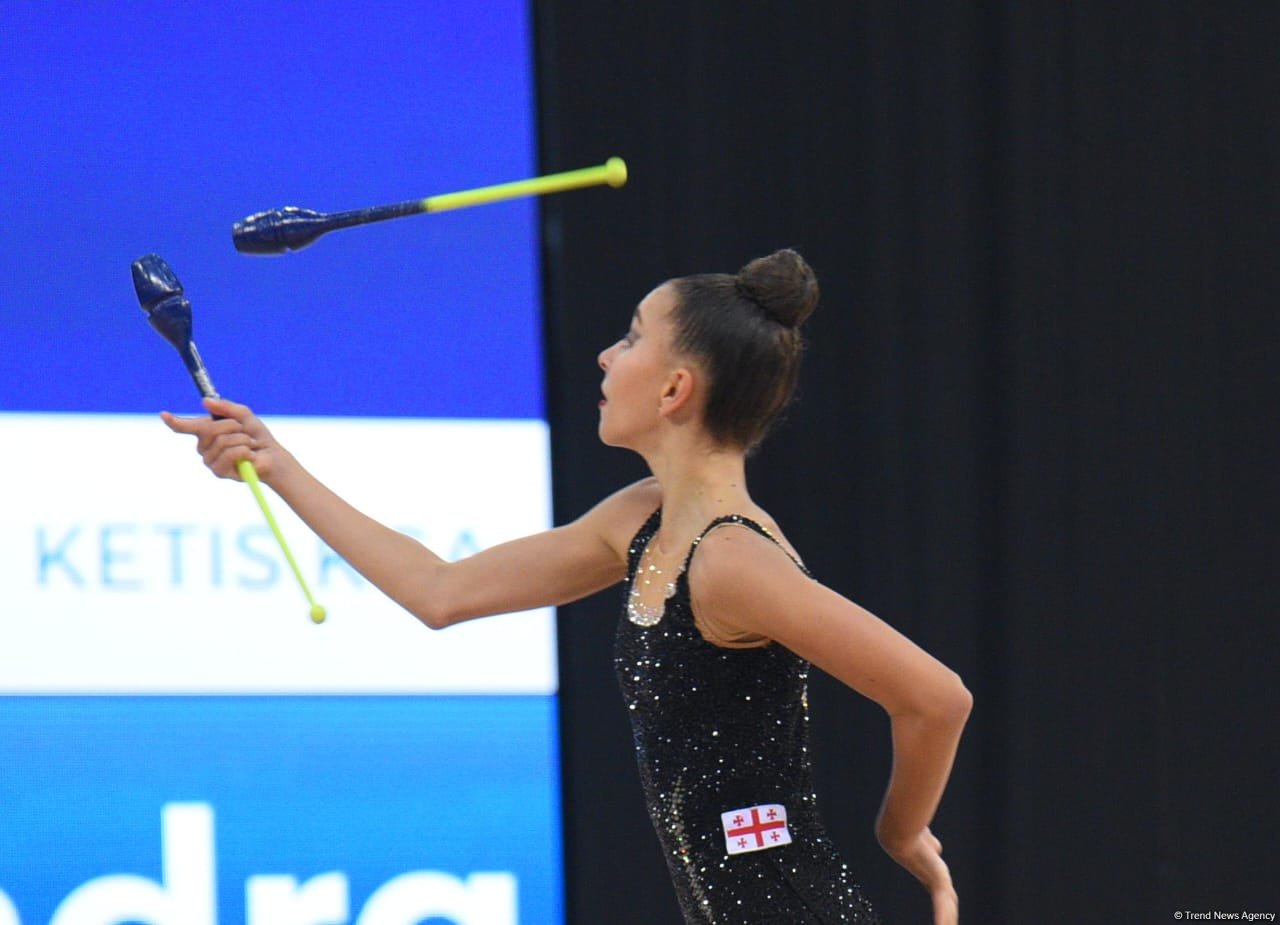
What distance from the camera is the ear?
1894 millimetres

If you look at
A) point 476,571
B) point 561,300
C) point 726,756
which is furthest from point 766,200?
point 726,756

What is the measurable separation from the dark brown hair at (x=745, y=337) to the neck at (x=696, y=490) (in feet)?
0.09

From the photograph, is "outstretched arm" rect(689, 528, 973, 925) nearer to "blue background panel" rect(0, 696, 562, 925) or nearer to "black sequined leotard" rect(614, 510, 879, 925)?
"black sequined leotard" rect(614, 510, 879, 925)

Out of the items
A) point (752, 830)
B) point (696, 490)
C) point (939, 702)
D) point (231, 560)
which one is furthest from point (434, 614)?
point (231, 560)

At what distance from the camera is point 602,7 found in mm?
3113

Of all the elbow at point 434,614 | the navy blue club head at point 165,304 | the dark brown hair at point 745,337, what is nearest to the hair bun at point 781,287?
the dark brown hair at point 745,337

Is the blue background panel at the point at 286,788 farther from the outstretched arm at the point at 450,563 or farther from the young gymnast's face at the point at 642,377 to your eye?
the young gymnast's face at the point at 642,377

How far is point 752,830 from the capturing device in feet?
5.91

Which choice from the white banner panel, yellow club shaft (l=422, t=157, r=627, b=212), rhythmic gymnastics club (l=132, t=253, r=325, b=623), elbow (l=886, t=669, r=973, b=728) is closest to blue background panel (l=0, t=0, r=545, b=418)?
the white banner panel

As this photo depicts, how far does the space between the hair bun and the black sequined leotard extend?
25 centimetres

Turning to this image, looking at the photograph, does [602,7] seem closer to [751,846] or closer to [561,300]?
[561,300]

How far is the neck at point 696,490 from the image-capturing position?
1.87 metres

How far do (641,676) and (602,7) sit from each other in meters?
1.65

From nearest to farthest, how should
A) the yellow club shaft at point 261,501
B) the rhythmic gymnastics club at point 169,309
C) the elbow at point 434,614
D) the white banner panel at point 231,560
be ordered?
1. the yellow club shaft at point 261,501
2. the rhythmic gymnastics club at point 169,309
3. the elbow at point 434,614
4. the white banner panel at point 231,560
